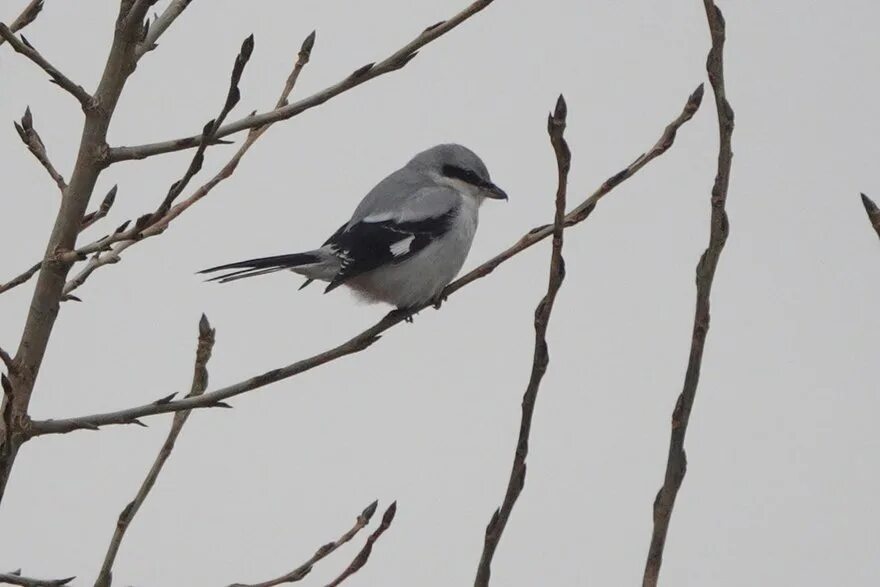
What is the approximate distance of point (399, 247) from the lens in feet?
14.7

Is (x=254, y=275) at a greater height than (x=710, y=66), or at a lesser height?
greater

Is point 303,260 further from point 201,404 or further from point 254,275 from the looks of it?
point 201,404

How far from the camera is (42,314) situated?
210cm

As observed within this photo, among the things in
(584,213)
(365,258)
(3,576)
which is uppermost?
(365,258)

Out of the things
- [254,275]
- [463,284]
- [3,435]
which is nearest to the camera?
[3,435]

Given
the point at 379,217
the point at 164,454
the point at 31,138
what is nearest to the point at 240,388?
the point at 164,454

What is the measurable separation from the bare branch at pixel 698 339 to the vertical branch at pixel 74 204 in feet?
3.65

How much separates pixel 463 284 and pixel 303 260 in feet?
5.61

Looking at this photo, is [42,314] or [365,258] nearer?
[42,314]

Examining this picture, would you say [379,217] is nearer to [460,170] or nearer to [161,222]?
[460,170]

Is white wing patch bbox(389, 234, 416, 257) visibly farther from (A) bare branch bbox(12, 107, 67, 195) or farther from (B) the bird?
(A) bare branch bbox(12, 107, 67, 195)

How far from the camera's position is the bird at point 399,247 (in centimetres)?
442

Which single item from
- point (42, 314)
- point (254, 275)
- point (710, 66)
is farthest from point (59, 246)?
point (254, 275)

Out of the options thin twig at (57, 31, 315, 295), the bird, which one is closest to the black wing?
the bird
